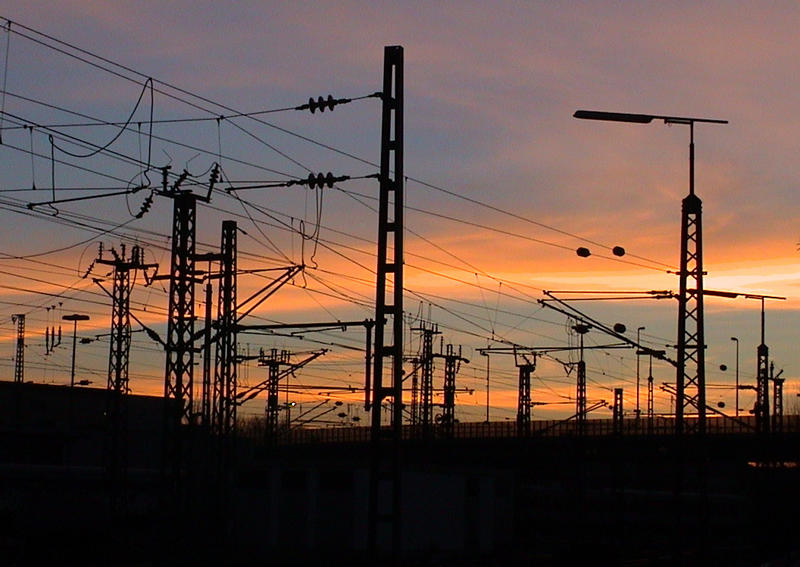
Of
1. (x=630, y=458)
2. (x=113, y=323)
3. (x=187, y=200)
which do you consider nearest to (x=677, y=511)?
(x=187, y=200)

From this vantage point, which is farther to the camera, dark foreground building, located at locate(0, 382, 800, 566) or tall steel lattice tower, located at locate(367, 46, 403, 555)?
dark foreground building, located at locate(0, 382, 800, 566)

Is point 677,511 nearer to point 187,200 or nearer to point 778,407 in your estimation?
point 187,200

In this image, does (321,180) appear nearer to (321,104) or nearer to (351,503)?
(321,104)

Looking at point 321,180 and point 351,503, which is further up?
point 321,180

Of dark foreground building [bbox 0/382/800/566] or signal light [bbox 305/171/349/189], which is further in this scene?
dark foreground building [bbox 0/382/800/566]

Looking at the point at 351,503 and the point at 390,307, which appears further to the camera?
the point at 351,503

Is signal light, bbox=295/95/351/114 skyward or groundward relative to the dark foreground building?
skyward

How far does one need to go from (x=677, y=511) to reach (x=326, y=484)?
32014 millimetres

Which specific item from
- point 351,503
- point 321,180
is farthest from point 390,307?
point 351,503

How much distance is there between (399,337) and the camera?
25719 millimetres

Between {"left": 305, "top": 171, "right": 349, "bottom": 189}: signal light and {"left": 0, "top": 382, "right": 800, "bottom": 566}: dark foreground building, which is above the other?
{"left": 305, "top": 171, "right": 349, "bottom": 189}: signal light

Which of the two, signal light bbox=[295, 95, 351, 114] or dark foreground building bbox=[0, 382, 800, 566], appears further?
dark foreground building bbox=[0, 382, 800, 566]

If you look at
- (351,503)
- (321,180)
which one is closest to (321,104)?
(321,180)

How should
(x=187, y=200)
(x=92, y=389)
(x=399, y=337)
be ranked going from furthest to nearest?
(x=92, y=389), (x=187, y=200), (x=399, y=337)
